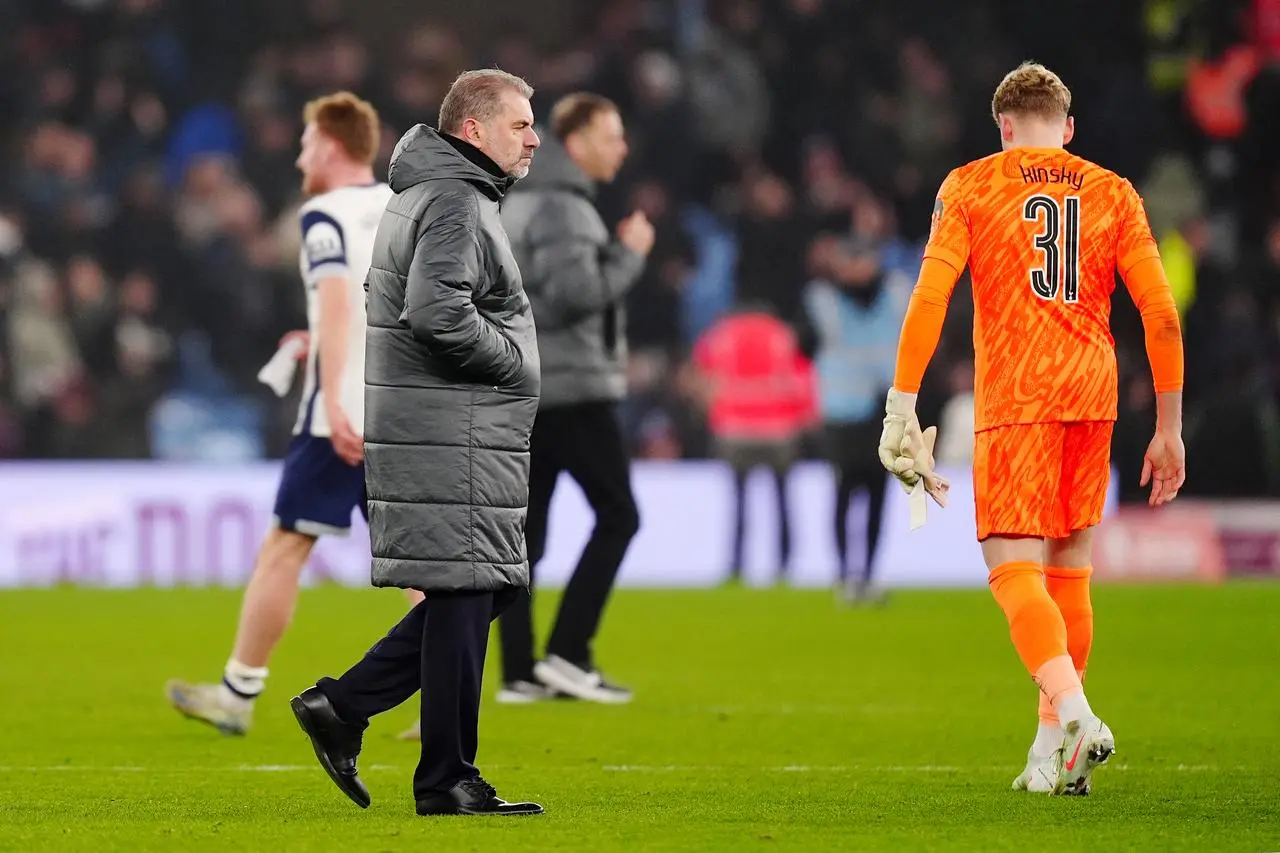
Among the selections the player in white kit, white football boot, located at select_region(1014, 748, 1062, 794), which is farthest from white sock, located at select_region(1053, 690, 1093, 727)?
the player in white kit

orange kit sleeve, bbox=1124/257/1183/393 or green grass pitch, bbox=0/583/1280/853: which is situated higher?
orange kit sleeve, bbox=1124/257/1183/393

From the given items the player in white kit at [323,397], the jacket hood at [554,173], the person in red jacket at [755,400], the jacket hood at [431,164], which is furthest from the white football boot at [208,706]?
the person in red jacket at [755,400]

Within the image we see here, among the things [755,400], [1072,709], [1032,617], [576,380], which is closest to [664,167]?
[755,400]

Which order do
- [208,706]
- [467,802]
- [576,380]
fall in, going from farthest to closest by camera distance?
[576,380] → [208,706] → [467,802]

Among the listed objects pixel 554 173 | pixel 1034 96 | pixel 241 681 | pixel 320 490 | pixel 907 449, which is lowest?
pixel 241 681

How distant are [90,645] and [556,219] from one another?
4.33 metres

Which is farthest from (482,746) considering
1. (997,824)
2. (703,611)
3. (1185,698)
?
(703,611)

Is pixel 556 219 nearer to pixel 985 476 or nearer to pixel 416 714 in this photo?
pixel 416 714

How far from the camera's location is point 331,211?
26.1ft

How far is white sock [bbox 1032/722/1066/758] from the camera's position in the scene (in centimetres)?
658

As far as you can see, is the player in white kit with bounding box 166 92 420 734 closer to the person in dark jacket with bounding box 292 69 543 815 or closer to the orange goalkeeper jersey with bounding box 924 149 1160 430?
the person in dark jacket with bounding box 292 69 543 815

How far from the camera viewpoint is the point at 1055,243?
6.50m

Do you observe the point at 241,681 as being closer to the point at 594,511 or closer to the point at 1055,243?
the point at 594,511

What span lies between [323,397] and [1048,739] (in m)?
2.86
